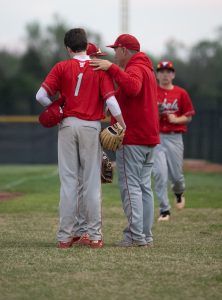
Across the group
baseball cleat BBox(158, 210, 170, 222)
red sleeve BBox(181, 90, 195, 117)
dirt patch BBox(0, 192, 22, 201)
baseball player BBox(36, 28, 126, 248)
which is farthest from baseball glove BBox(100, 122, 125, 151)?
dirt patch BBox(0, 192, 22, 201)

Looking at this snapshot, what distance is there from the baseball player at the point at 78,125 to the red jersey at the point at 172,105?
12.5ft

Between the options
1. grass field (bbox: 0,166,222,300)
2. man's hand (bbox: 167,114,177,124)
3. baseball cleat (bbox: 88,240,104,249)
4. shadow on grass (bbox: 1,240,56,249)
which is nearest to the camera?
grass field (bbox: 0,166,222,300)

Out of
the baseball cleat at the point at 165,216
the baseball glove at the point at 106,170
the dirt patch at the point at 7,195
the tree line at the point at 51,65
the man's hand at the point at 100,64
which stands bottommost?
the tree line at the point at 51,65

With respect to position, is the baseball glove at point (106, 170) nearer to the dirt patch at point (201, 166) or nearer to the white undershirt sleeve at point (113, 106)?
the white undershirt sleeve at point (113, 106)

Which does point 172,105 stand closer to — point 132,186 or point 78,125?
point 132,186

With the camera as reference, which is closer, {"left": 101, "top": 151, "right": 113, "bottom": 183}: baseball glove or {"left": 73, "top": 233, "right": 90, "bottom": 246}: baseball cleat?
{"left": 73, "top": 233, "right": 90, "bottom": 246}: baseball cleat

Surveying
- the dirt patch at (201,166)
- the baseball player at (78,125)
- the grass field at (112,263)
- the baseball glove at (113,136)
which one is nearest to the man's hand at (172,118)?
the grass field at (112,263)

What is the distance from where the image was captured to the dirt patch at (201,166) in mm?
25766

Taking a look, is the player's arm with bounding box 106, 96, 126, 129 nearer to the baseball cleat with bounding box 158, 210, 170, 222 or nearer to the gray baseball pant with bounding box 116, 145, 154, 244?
the gray baseball pant with bounding box 116, 145, 154, 244

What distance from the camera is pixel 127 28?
36.7 metres

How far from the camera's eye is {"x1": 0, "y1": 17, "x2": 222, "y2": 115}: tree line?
4885 centimetres

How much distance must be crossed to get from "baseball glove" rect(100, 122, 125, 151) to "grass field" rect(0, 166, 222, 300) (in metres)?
0.99

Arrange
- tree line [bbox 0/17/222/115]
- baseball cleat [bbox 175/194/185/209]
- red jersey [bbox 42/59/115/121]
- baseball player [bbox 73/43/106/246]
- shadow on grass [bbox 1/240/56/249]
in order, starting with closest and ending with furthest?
red jersey [bbox 42/59/115/121] → shadow on grass [bbox 1/240/56/249] → baseball player [bbox 73/43/106/246] → baseball cleat [bbox 175/194/185/209] → tree line [bbox 0/17/222/115]

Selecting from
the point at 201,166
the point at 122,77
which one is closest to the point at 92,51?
the point at 122,77
